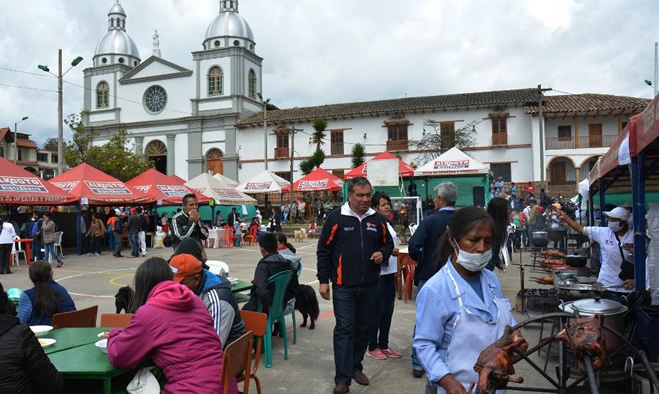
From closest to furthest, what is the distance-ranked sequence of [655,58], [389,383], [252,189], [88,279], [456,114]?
[389,383], [88,279], [655,58], [252,189], [456,114]

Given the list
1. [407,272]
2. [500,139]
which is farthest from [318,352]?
[500,139]

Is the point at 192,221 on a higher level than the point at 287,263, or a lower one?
higher

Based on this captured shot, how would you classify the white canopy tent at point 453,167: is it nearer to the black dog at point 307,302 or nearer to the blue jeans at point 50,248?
the black dog at point 307,302

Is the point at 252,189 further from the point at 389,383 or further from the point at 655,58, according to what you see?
the point at 389,383

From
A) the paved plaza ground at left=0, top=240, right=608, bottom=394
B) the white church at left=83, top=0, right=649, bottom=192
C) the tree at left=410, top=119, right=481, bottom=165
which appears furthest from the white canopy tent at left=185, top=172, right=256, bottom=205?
the tree at left=410, top=119, right=481, bottom=165

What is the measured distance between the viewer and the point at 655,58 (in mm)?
16562

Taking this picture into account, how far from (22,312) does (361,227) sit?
306cm

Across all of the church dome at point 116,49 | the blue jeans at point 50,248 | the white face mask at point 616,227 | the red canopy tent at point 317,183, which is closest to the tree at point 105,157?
the church dome at point 116,49

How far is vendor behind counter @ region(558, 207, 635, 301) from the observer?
557 centimetres

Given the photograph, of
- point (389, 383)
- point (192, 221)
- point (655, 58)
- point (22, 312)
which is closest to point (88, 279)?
point (192, 221)

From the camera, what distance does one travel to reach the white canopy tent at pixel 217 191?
949 inches

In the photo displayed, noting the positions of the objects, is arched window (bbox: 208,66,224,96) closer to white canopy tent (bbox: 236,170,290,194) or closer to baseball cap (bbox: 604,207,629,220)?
white canopy tent (bbox: 236,170,290,194)

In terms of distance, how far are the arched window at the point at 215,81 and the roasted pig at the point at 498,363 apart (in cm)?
4549

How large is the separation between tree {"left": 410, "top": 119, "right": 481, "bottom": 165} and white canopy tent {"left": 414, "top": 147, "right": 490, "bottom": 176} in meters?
19.9
